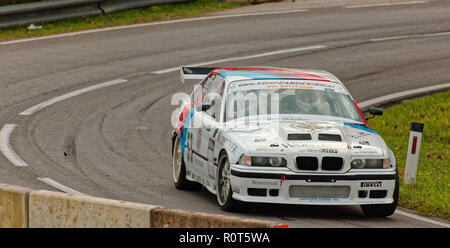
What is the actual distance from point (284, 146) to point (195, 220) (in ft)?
9.28

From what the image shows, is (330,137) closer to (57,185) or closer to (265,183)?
A: (265,183)

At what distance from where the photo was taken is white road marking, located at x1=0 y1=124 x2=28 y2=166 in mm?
13602

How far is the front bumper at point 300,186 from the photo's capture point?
32.7ft

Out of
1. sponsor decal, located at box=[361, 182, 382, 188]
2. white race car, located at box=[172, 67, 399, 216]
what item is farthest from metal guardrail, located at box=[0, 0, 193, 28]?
sponsor decal, located at box=[361, 182, 382, 188]

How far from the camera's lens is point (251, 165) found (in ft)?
33.0

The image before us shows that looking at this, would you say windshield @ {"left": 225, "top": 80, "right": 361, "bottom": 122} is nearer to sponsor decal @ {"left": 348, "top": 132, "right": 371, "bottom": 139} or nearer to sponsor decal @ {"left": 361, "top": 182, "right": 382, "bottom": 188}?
sponsor decal @ {"left": 348, "top": 132, "right": 371, "bottom": 139}

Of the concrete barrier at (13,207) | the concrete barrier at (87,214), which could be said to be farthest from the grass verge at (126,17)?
the concrete barrier at (87,214)

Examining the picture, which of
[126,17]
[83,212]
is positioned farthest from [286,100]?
[126,17]

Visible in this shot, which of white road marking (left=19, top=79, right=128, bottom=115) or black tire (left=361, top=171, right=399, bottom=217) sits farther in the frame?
white road marking (left=19, top=79, right=128, bottom=115)

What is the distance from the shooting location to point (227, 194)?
10359mm

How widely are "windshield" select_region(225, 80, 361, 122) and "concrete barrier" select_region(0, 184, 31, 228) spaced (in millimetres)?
3091

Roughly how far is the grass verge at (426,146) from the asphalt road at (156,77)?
0.74m
